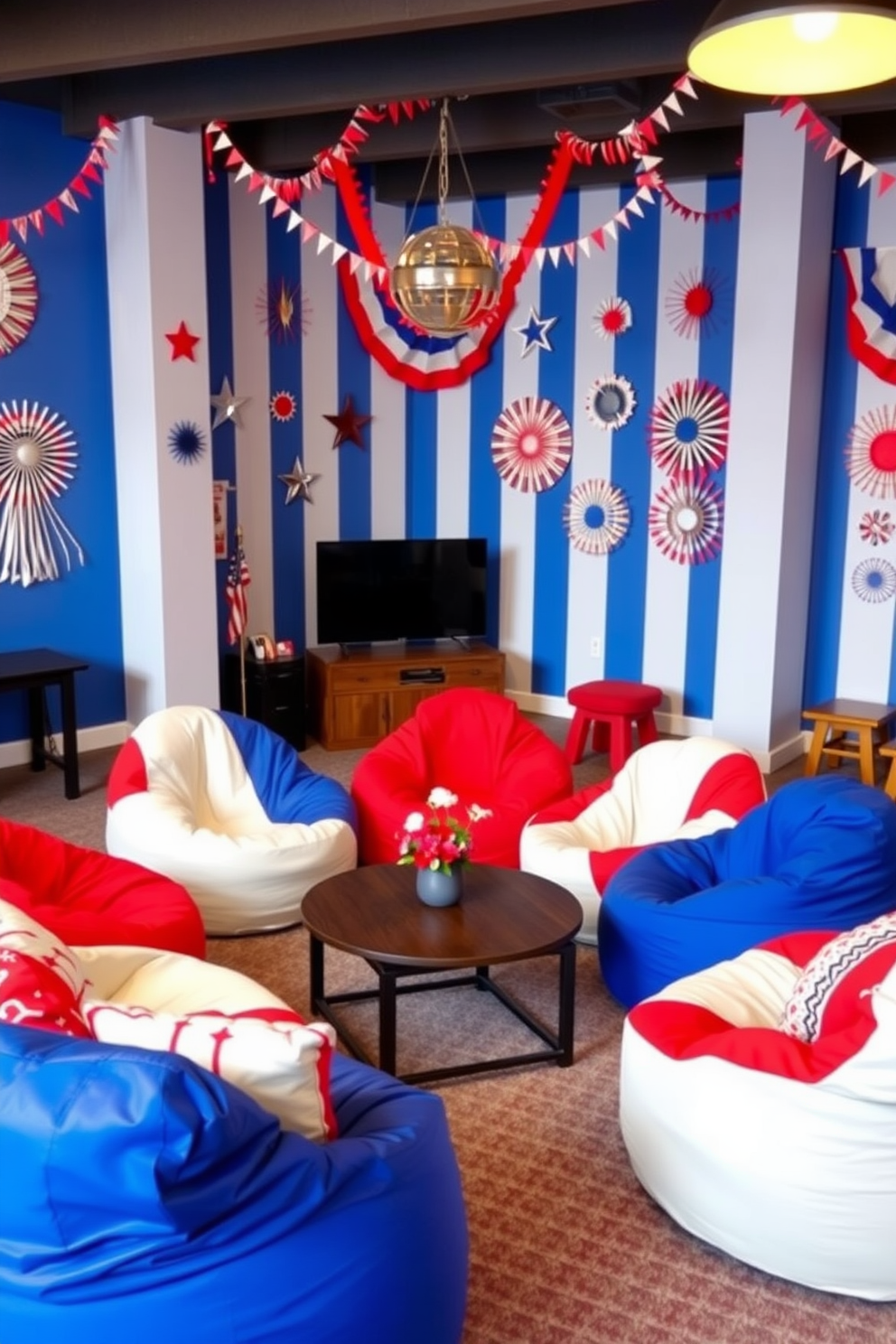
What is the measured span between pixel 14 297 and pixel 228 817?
3.01m

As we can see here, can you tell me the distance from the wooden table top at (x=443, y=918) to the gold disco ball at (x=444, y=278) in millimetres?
1873

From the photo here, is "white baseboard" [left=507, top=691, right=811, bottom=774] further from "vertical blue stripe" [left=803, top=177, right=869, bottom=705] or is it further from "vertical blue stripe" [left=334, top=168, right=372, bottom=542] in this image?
"vertical blue stripe" [left=334, top=168, right=372, bottom=542]

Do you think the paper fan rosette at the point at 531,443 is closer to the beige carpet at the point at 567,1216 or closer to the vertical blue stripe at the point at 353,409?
the vertical blue stripe at the point at 353,409

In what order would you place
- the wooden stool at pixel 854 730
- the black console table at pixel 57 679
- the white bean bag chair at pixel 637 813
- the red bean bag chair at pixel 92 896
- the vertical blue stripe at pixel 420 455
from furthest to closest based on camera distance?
the vertical blue stripe at pixel 420 455 < the wooden stool at pixel 854 730 < the black console table at pixel 57 679 < the white bean bag chair at pixel 637 813 < the red bean bag chair at pixel 92 896

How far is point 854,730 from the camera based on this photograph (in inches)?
266

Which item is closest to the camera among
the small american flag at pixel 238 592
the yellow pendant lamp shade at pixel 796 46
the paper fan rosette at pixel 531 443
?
the yellow pendant lamp shade at pixel 796 46

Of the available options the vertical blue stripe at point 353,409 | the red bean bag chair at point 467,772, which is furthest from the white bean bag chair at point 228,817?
the vertical blue stripe at point 353,409

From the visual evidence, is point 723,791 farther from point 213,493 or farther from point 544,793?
point 213,493

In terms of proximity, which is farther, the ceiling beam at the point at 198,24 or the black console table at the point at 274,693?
the black console table at the point at 274,693

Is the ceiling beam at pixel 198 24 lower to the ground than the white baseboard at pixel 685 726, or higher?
higher

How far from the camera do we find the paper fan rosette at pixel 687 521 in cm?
716

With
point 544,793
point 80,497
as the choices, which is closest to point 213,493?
point 80,497

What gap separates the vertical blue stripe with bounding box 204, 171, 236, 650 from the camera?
7133 mm

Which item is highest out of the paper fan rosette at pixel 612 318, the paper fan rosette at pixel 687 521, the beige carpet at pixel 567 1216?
the paper fan rosette at pixel 612 318
